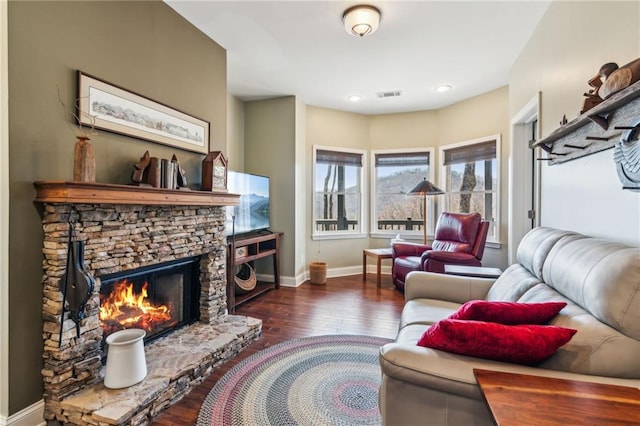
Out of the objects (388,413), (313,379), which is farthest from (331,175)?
(388,413)

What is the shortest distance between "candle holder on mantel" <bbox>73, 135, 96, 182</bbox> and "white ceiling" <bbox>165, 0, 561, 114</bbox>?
58.1 inches

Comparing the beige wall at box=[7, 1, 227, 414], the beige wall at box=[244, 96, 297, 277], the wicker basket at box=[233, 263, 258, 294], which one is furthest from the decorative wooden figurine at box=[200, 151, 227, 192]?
the beige wall at box=[244, 96, 297, 277]

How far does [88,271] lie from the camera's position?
70.4 inches

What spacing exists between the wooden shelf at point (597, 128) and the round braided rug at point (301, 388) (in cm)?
194

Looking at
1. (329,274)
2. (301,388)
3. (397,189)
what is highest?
(397,189)

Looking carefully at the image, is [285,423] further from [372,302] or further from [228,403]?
[372,302]

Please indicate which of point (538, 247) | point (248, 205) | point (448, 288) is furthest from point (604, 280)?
point (248, 205)

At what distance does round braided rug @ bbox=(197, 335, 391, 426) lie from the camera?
175 cm

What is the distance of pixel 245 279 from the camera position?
4.10 metres

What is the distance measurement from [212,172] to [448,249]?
3032 millimetres

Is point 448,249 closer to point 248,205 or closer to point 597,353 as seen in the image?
point 248,205

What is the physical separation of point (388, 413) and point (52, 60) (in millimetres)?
2433

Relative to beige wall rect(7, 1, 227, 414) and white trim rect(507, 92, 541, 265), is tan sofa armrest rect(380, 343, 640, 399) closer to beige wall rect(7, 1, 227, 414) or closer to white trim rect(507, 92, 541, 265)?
beige wall rect(7, 1, 227, 414)

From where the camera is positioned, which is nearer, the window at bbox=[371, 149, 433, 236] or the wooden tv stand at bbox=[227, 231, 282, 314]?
the wooden tv stand at bbox=[227, 231, 282, 314]
